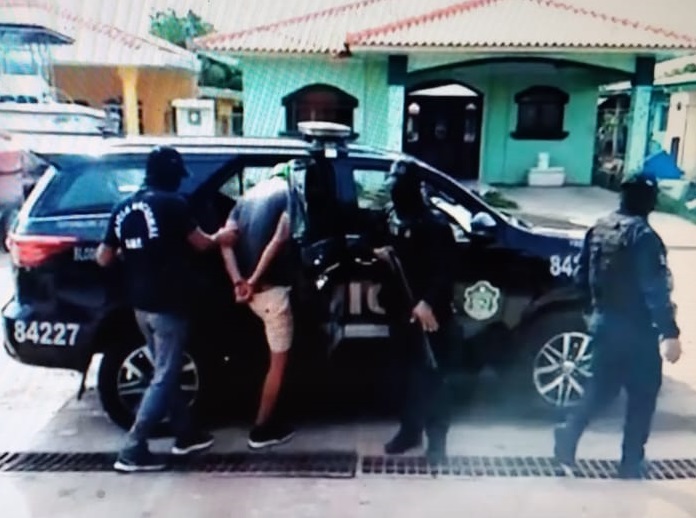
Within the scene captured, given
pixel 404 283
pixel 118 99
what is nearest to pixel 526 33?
pixel 118 99

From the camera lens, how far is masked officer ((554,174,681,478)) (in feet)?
11.1

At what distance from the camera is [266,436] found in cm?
405

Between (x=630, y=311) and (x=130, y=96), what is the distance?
4487mm

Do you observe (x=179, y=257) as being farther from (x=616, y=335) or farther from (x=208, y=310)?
(x=616, y=335)

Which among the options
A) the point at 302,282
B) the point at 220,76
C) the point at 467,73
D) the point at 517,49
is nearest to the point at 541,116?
the point at 467,73

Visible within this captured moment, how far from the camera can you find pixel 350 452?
3.97 metres

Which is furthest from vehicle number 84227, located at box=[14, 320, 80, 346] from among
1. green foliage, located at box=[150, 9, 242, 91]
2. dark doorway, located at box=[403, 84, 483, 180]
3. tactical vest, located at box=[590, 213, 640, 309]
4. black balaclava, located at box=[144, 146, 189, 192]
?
dark doorway, located at box=[403, 84, 483, 180]

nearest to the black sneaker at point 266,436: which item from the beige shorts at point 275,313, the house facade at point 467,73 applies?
the beige shorts at point 275,313

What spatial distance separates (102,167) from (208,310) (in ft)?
3.20

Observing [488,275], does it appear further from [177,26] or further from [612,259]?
[177,26]

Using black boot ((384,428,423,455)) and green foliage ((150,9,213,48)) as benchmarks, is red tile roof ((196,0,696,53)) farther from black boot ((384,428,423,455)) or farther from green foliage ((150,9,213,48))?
black boot ((384,428,423,455))

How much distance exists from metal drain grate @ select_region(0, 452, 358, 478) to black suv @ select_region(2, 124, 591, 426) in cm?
34

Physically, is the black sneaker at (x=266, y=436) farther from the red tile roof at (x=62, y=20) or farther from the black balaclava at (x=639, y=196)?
the red tile roof at (x=62, y=20)

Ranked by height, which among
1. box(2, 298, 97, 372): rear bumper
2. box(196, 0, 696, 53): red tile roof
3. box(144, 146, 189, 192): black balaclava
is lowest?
box(2, 298, 97, 372): rear bumper
